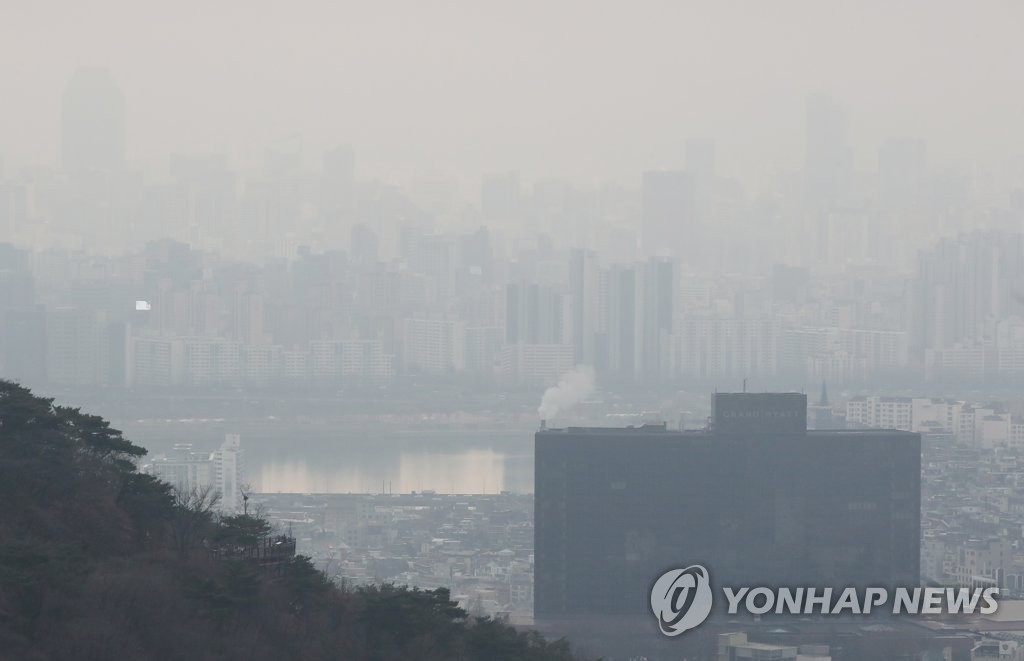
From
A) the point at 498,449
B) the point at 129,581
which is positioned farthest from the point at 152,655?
the point at 498,449

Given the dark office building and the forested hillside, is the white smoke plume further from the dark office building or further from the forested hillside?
the forested hillside

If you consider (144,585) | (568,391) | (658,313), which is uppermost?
(658,313)

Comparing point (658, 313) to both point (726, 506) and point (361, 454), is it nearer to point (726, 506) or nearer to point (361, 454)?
point (361, 454)

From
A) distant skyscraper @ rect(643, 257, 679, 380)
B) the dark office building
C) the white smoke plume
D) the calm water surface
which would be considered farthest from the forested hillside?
distant skyscraper @ rect(643, 257, 679, 380)

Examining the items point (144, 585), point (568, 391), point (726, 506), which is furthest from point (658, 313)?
point (144, 585)

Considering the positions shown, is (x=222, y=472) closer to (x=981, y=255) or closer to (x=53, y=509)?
(x=53, y=509)
